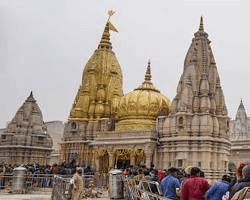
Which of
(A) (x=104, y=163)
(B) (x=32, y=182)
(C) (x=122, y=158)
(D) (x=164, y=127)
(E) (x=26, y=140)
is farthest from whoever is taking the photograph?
(E) (x=26, y=140)

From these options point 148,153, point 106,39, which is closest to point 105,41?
point 106,39

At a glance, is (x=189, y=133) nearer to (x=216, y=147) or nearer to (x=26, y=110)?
(x=216, y=147)

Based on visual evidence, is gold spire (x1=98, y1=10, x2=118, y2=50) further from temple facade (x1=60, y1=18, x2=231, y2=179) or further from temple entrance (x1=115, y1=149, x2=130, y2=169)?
temple entrance (x1=115, y1=149, x2=130, y2=169)

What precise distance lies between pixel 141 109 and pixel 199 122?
6131 millimetres

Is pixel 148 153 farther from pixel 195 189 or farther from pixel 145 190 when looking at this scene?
pixel 195 189

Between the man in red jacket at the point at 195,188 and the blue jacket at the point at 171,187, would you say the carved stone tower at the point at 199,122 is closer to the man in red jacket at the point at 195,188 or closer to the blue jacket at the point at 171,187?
the blue jacket at the point at 171,187

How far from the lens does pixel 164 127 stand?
31.7 meters

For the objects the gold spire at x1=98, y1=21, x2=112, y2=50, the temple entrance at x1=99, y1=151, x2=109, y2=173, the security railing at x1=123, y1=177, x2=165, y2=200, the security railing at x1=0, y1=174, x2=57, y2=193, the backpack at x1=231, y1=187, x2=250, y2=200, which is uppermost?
the gold spire at x1=98, y1=21, x2=112, y2=50

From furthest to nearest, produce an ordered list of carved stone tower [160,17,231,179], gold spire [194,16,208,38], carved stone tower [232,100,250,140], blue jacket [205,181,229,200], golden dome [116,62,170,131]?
carved stone tower [232,100,250,140]
gold spire [194,16,208,38]
golden dome [116,62,170,131]
carved stone tower [160,17,231,179]
blue jacket [205,181,229,200]

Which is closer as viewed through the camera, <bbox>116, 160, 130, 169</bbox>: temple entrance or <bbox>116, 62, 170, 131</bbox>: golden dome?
<bbox>116, 160, 130, 169</bbox>: temple entrance

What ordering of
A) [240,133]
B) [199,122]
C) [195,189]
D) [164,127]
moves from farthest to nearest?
[240,133] → [164,127] → [199,122] → [195,189]

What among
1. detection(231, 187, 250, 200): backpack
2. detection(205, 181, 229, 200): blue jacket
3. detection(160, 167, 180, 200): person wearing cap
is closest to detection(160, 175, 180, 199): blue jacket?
detection(160, 167, 180, 200): person wearing cap

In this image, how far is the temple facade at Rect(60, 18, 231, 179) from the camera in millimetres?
30359

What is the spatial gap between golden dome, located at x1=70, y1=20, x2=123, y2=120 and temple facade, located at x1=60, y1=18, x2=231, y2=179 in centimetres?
14
